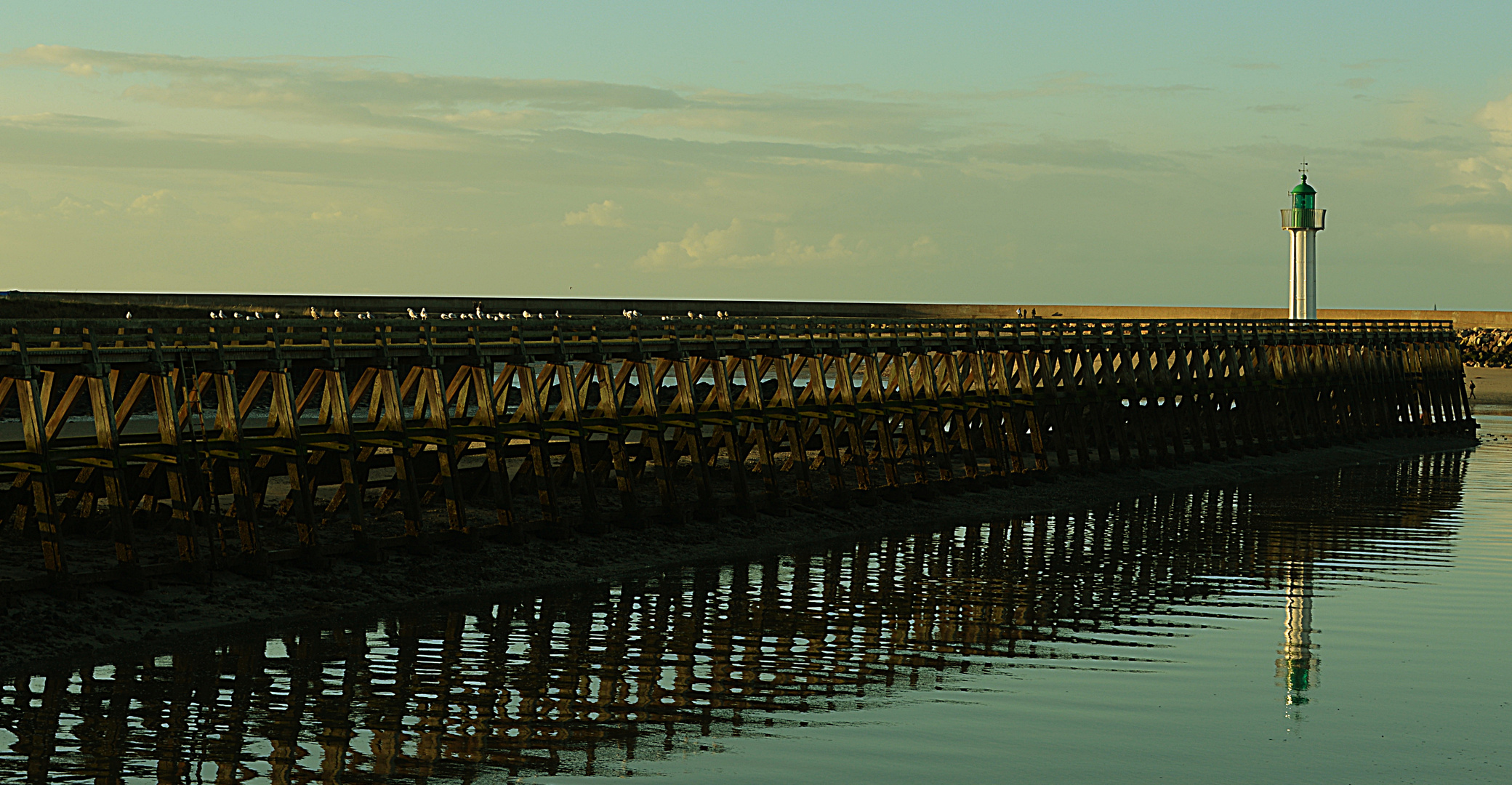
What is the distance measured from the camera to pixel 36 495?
17.3 m

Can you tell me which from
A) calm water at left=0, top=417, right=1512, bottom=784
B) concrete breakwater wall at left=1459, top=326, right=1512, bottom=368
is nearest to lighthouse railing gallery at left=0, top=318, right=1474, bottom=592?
calm water at left=0, top=417, right=1512, bottom=784

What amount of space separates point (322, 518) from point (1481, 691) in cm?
1482

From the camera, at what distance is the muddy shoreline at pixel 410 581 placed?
1587cm

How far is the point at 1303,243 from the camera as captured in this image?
210 ft

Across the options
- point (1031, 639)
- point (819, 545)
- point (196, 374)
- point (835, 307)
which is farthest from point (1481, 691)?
point (835, 307)

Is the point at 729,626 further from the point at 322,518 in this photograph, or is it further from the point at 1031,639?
the point at 322,518

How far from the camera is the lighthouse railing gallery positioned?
18.6m

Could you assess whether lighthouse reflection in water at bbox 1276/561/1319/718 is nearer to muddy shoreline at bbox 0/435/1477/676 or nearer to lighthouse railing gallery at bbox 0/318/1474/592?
muddy shoreline at bbox 0/435/1477/676

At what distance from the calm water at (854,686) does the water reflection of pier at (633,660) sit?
0.05 m

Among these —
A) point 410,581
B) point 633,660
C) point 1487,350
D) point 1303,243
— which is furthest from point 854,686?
point 1487,350

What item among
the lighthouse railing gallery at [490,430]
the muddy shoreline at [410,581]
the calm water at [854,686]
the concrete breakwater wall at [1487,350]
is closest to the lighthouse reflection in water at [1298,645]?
the calm water at [854,686]

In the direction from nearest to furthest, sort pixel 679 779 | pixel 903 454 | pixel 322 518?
1. pixel 679 779
2. pixel 322 518
3. pixel 903 454

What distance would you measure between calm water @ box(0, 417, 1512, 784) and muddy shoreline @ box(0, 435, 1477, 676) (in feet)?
2.22

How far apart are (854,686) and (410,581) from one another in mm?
7009
